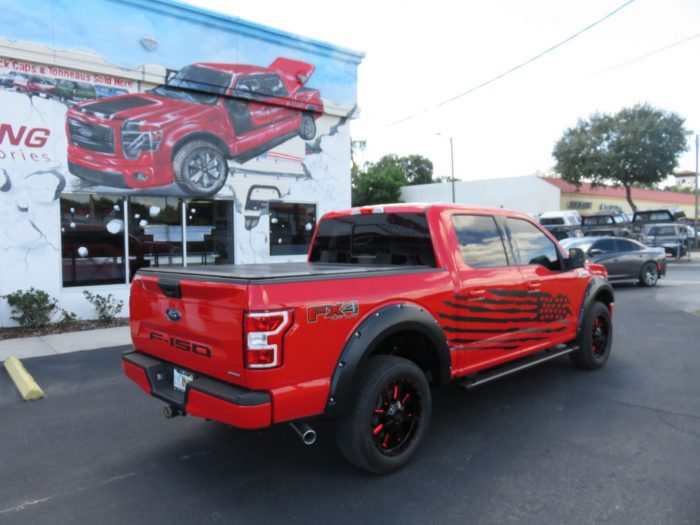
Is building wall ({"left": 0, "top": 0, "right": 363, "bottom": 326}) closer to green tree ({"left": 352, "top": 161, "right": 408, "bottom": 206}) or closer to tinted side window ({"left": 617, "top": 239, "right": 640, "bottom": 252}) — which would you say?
tinted side window ({"left": 617, "top": 239, "right": 640, "bottom": 252})

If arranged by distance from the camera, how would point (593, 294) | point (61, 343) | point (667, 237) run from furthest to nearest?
point (667, 237), point (61, 343), point (593, 294)

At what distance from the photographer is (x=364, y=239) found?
483cm

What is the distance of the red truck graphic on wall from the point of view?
31.2ft

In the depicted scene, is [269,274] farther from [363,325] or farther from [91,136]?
[91,136]

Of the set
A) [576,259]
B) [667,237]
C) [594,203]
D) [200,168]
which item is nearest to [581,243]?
[576,259]

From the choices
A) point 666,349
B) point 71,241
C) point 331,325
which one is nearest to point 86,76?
point 71,241

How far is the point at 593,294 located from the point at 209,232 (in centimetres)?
782

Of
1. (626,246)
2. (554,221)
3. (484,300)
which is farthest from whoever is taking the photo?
(554,221)

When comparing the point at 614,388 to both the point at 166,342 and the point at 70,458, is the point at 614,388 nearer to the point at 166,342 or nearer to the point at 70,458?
the point at 166,342

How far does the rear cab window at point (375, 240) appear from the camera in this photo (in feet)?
14.1

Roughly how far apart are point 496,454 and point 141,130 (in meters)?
8.82

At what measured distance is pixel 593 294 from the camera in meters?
5.83

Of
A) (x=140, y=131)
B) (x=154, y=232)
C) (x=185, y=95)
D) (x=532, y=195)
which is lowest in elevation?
(x=154, y=232)

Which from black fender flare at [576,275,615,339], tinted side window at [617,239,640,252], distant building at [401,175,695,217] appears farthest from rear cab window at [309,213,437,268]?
distant building at [401,175,695,217]
